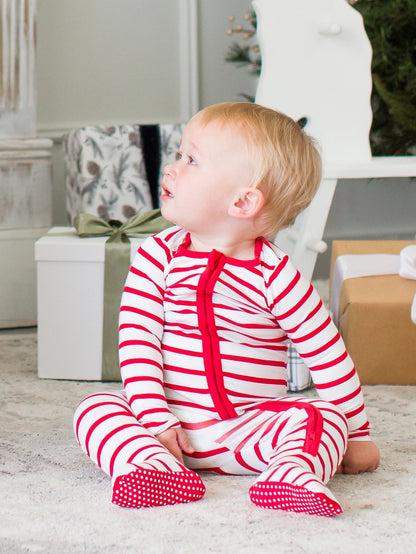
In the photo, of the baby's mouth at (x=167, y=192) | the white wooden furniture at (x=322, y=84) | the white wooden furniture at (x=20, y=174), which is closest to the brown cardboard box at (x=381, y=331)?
the white wooden furniture at (x=322, y=84)

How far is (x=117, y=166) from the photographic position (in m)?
1.73

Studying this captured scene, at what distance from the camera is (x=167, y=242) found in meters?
1.02

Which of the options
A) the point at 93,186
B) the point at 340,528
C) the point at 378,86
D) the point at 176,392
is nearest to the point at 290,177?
the point at 176,392

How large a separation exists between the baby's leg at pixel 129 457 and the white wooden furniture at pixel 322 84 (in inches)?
27.8

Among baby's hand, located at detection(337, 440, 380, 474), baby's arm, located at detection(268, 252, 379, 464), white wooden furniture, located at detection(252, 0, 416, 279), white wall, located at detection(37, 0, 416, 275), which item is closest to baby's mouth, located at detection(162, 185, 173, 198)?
baby's arm, located at detection(268, 252, 379, 464)

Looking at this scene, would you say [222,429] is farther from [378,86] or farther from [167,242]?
[378,86]

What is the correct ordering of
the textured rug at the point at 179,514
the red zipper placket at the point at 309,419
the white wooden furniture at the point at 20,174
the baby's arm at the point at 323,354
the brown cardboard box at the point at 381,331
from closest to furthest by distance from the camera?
the textured rug at the point at 179,514 < the red zipper placket at the point at 309,419 < the baby's arm at the point at 323,354 < the brown cardboard box at the point at 381,331 < the white wooden furniture at the point at 20,174

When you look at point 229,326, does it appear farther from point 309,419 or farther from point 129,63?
point 129,63

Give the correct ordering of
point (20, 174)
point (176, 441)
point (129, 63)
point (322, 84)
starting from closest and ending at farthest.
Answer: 1. point (176, 441)
2. point (322, 84)
3. point (20, 174)
4. point (129, 63)

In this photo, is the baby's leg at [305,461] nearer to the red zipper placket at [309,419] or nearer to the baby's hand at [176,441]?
the red zipper placket at [309,419]

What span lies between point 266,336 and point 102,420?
233mm

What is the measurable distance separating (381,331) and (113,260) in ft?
1.58

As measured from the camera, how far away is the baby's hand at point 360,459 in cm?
96

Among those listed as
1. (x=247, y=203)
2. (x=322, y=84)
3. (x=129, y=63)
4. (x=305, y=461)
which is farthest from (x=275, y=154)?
(x=129, y=63)
